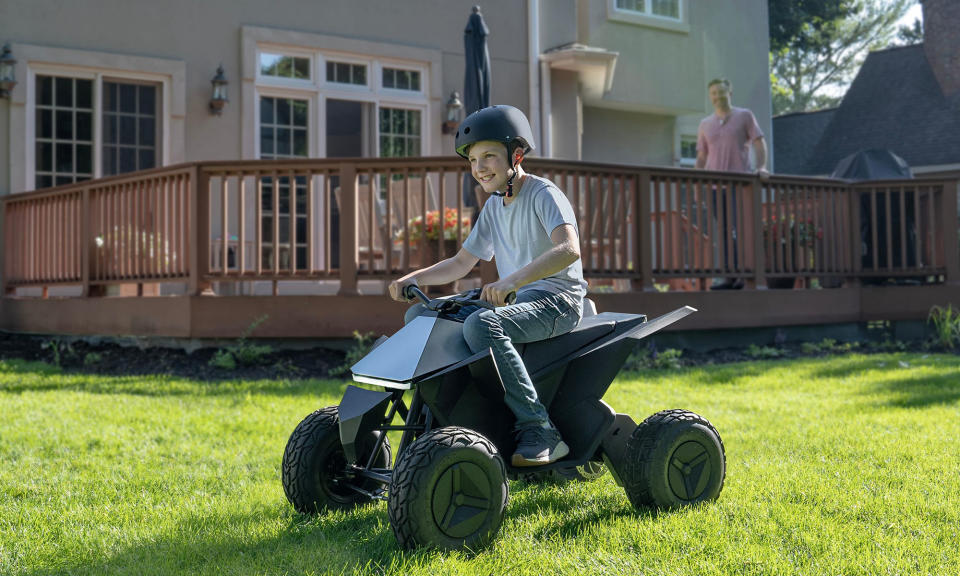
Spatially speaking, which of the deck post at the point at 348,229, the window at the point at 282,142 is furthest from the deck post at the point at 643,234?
the window at the point at 282,142

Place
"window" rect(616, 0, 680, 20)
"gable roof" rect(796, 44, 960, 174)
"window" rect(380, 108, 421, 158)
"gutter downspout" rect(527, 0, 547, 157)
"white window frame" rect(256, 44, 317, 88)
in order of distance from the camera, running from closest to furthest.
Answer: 1. "white window frame" rect(256, 44, 317, 88)
2. "window" rect(380, 108, 421, 158)
3. "gutter downspout" rect(527, 0, 547, 157)
4. "window" rect(616, 0, 680, 20)
5. "gable roof" rect(796, 44, 960, 174)

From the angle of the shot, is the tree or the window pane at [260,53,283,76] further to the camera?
the tree

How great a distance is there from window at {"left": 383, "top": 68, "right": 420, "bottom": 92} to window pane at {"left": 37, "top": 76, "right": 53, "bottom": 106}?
12.0 ft

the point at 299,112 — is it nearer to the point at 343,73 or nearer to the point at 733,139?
the point at 343,73

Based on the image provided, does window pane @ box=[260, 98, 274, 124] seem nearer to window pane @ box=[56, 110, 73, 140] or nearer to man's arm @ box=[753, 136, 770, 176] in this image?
window pane @ box=[56, 110, 73, 140]

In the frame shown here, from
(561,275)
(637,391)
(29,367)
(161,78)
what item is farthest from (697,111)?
(561,275)

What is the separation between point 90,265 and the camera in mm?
8359

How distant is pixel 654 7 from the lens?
14680 millimetres

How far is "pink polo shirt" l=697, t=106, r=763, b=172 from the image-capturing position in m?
9.30

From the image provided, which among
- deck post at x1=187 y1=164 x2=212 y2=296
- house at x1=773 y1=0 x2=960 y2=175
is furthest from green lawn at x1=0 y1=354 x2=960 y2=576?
house at x1=773 y1=0 x2=960 y2=175

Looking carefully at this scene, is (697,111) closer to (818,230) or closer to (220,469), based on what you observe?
(818,230)

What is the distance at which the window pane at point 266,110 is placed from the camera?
35.0 ft

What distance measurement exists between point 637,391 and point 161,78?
6.49 metres

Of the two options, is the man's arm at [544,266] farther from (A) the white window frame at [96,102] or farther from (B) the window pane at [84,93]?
(B) the window pane at [84,93]
